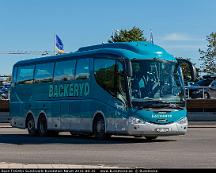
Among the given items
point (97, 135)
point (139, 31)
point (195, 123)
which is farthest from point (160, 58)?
point (139, 31)

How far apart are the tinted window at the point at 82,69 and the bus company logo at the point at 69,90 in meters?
0.32

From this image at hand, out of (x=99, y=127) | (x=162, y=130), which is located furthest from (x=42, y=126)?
(x=162, y=130)

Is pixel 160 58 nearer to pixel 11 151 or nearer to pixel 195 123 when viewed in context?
pixel 11 151

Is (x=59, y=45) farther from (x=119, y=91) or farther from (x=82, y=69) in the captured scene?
(x=119, y=91)

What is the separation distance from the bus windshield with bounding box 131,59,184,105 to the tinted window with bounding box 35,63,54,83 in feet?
19.3

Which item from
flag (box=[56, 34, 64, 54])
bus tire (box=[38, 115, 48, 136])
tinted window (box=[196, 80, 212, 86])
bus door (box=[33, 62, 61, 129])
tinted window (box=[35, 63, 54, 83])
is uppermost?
flag (box=[56, 34, 64, 54])

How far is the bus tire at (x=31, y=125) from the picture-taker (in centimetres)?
2904

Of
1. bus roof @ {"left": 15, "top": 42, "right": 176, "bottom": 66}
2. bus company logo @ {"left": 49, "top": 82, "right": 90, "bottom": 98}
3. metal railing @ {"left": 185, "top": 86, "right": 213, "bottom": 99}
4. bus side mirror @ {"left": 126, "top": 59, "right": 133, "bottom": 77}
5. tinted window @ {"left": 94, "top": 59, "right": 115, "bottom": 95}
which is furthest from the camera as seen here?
metal railing @ {"left": 185, "top": 86, "right": 213, "bottom": 99}

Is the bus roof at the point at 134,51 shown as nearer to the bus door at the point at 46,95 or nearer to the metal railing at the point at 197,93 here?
the bus door at the point at 46,95

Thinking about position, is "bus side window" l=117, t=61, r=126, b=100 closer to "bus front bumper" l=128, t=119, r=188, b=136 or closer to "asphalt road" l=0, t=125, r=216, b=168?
"bus front bumper" l=128, t=119, r=188, b=136

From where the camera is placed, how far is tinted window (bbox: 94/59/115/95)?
23078mm

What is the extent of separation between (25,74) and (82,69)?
5.74m

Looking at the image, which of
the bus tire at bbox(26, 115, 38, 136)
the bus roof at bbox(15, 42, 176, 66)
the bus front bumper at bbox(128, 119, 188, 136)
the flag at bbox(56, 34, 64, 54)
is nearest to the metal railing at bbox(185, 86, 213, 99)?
the flag at bbox(56, 34, 64, 54)

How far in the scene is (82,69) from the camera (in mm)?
25031
